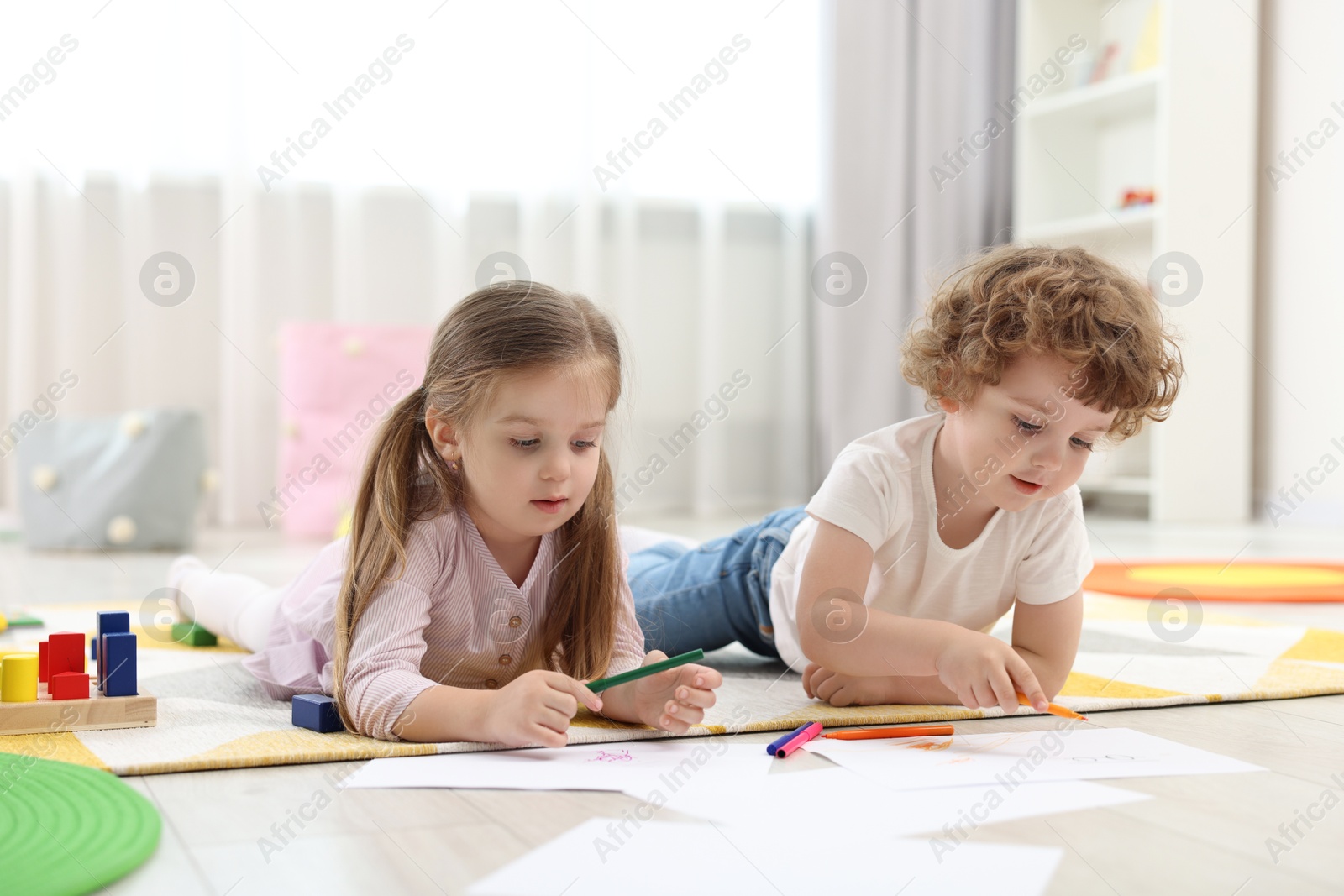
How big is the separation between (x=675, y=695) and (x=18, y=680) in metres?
0.47

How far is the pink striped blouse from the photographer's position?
0.88 m

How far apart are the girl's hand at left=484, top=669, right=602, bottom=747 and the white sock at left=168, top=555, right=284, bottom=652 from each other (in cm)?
44

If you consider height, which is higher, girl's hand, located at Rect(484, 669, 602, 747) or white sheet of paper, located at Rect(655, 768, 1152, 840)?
girl's hand, located at Rect(484, 669, 602, 747)

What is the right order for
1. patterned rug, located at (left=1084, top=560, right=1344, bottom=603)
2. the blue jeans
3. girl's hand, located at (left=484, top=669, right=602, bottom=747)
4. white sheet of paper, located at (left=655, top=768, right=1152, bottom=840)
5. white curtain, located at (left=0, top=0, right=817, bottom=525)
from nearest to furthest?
white sheet of paper, located at (left=655, top=768, right=1152, bottom=840) < girl's hand, located at (left=484, top=669, right=602, bottom=747) < the blue jeans < patterned rug, located at (left=1084, top=560, right=1344, bottom=603) < white curtain, located at (left=0, top=0, right=817, bottom=525)

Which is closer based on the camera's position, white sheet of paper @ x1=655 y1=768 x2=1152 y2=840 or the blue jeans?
white sheet of paper @ x1=655 y1=768 x2=1152 y2=840

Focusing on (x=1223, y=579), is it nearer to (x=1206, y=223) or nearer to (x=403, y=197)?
(x=1206, y=223)

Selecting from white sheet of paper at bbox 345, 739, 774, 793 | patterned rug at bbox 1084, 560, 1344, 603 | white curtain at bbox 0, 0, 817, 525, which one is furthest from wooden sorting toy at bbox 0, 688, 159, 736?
white curtain at bbox 0, 0, 817, 525

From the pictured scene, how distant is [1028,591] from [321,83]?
233 centimetres

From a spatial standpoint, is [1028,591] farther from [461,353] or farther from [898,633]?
[461,353]

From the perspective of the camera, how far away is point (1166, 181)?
121 inches

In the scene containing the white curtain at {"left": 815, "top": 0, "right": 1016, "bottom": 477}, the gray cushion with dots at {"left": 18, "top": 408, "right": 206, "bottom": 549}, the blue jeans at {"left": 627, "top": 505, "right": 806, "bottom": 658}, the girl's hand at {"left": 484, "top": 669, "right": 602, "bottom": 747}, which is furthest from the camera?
the white curtain at {"left": 815, "top": 0, "right": 1016, "bottom": 477}

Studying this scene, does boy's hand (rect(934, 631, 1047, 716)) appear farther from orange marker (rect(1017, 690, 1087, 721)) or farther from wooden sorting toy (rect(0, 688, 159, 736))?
wooden sorting toy (rect(0, 688, 159, 736))

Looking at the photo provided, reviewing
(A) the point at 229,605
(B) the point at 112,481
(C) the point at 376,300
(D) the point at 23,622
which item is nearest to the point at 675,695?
(A) the point at 229,605

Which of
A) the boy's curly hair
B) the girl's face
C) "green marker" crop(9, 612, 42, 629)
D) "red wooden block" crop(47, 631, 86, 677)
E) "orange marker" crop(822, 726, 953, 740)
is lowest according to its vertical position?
"green marker" crop(9, 612, 42, 629)
